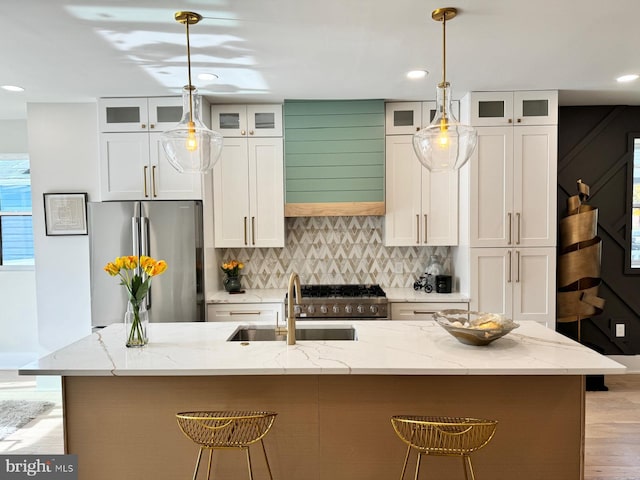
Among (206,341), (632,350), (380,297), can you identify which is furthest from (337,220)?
(632,350)

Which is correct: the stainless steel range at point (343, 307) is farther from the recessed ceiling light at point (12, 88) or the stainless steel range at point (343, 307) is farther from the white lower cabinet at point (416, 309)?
the recessed ceiling light at point (12, 88)

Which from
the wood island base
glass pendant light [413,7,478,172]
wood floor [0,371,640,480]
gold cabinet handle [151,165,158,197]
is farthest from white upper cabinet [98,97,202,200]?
glass pendant light [413,7,478,172]

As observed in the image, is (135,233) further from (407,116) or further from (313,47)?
(407,116)

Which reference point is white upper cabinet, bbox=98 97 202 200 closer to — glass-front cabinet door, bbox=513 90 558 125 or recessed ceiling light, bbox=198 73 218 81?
recessed ceiling light, bbox=198 73 218 81

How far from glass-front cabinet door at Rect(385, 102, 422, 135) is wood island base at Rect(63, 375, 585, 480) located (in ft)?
8.46

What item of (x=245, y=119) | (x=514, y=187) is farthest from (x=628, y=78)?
(x=245, y=119)

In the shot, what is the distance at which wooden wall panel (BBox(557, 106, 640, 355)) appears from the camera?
431cm

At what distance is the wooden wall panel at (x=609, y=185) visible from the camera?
170 inches

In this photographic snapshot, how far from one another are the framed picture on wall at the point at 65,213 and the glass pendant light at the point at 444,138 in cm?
321

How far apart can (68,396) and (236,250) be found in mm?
2471

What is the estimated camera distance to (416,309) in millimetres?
3902

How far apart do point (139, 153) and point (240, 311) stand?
1628mm

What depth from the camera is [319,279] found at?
4.52m

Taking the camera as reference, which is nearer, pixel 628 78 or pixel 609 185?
pixel 628 78
